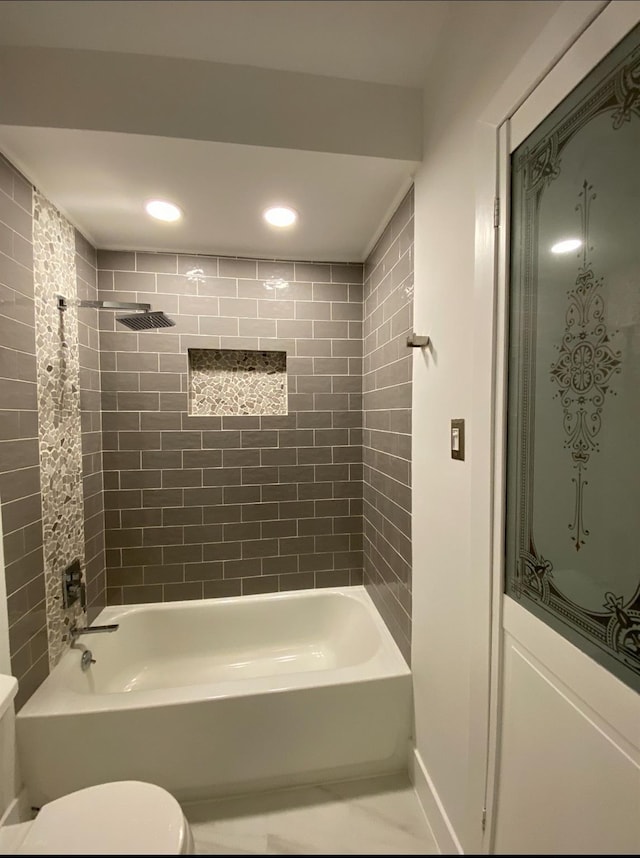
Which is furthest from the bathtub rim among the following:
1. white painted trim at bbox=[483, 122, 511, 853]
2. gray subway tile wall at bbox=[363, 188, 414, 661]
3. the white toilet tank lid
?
white painted trim at bbox=[483, 122, 511, 853]

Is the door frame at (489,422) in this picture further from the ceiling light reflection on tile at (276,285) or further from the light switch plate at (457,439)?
the ceiling light reflection on tile at (276,285)

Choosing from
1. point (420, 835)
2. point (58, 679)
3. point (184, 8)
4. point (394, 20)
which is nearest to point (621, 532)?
point (420, 835)

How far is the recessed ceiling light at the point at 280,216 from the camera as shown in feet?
5.36

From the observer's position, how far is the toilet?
17.3 inches

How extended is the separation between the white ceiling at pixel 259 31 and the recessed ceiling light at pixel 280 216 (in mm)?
511

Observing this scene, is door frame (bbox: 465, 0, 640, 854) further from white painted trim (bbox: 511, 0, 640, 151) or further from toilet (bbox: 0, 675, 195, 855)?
toilet (bbox: 0, 675, 195, 855)

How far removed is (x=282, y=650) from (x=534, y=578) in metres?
1.82

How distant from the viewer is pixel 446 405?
3.69ft

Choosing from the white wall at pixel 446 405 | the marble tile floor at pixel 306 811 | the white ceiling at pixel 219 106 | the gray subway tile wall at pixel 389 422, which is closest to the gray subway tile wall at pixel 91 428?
the white ceiling at pixel 219 106

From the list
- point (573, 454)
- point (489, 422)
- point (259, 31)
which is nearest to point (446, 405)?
point (489, 422)

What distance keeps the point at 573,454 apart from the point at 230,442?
180cm

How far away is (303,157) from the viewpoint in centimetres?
126

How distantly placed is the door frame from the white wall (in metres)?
0.03

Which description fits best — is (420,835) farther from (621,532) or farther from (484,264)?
(484,264)
